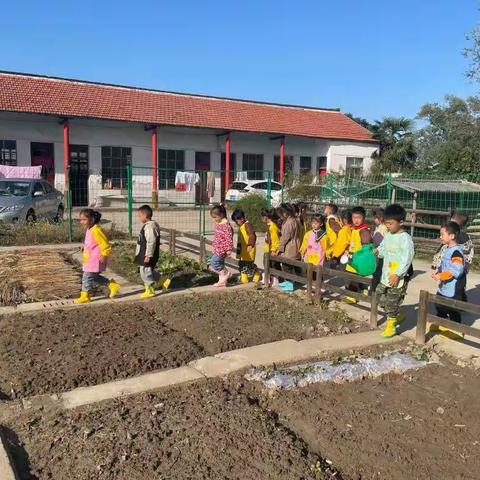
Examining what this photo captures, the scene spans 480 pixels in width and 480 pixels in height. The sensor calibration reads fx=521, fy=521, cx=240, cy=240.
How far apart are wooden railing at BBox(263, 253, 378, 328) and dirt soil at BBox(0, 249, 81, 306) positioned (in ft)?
9.36

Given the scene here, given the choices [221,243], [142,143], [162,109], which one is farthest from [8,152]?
[221,243]

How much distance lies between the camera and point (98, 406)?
3775mm

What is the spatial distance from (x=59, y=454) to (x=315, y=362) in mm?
2397

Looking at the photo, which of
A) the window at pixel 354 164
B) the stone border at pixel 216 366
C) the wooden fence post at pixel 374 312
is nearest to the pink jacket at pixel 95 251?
the stone border at pixel 216 366

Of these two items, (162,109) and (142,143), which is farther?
(162,109)

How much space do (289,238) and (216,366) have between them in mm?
3581

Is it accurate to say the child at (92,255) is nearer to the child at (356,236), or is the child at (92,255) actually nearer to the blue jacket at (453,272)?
the child at (356,236)

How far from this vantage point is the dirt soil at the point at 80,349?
170 inches

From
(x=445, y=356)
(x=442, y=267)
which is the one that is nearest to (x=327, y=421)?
(x=445, y=356)

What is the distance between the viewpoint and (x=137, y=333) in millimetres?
5512

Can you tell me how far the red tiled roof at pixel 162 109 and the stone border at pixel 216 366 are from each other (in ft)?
72.2

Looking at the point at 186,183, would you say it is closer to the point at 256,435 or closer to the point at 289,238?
the point at 289,238

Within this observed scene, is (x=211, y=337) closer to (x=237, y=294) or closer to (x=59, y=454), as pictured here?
(x=237, y=294)

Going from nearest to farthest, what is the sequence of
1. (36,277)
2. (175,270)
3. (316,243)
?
1. (316,243)
2. (36,277)
3. (175,270)
